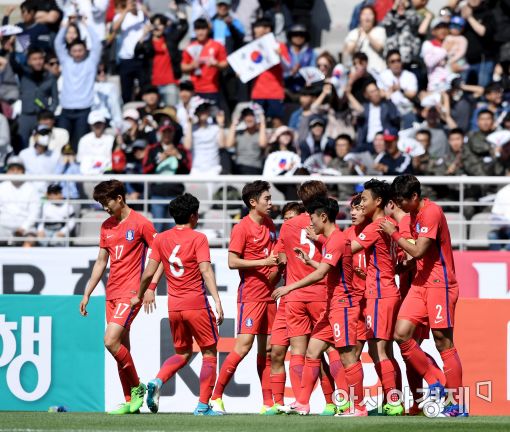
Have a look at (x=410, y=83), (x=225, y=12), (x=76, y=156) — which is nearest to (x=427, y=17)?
(x=410, y=83)

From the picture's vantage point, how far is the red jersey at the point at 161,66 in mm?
21219

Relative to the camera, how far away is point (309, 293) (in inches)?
487

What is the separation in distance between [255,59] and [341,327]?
29.1 ft

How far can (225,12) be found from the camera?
2111cm

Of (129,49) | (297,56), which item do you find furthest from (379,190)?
(129,49)

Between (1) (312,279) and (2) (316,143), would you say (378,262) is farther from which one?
(2) (316,143)

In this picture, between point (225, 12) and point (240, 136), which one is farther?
point (225, 12)

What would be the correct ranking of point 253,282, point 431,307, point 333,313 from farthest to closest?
point 253,282, point 333,313, point 431,307

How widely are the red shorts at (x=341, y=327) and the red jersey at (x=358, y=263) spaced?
0.40m

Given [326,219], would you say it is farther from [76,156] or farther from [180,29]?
[180,29]

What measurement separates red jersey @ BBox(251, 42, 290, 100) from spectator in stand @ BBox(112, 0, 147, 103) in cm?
213

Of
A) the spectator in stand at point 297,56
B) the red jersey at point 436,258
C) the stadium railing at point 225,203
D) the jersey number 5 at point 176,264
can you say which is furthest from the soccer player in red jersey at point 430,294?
the spectator in stand at point 297,56

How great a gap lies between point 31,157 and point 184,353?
7870 millimetres

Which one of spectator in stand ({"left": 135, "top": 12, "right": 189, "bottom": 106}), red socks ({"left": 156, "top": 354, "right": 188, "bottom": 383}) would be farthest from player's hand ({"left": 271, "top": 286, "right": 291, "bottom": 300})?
spectator in stand ({"left": 135, "top": 12, "right": 189, "bottom": 106})
